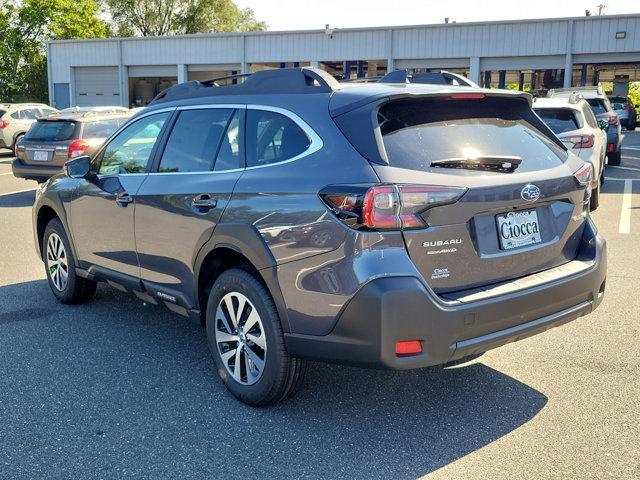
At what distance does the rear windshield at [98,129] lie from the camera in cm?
1241

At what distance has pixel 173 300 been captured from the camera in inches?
174

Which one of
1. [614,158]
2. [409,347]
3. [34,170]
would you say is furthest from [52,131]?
[614,158]

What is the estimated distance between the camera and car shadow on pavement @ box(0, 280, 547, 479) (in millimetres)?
3197

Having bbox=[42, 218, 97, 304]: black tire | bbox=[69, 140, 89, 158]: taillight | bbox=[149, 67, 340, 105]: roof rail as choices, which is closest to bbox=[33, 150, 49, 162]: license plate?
bbox=[69, 140, 89, 158]: taillight

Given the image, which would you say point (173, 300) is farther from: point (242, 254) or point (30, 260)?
point (30, 260)

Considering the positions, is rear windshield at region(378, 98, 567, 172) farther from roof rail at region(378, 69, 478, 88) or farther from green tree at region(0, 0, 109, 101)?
green tree at region(0, 0, 109, 101)

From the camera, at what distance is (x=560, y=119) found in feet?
34.7

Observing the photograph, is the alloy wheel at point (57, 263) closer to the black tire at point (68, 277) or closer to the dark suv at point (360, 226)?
the black tire at point (68, 277)

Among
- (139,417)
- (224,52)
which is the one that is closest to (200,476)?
(139,417)

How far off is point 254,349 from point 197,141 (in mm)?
1383

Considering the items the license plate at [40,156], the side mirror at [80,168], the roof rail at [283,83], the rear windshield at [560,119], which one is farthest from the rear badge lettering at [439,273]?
the license plate at [40,156]

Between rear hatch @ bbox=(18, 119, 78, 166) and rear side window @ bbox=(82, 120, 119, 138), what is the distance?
0.17 meters

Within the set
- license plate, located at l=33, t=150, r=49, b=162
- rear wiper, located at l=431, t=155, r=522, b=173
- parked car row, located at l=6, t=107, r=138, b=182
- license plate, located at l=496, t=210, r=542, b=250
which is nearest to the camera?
rear wiper, located at l=431, t=155, r=522, b=173

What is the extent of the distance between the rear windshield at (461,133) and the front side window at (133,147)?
1894 mm
